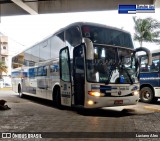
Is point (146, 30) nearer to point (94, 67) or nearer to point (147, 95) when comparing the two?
point (147, 95)

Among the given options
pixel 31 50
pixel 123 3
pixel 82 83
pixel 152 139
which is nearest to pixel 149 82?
pixel 123 3

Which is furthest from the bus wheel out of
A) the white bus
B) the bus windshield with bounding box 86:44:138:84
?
the bus windshield with bounding box 86:44:138:84

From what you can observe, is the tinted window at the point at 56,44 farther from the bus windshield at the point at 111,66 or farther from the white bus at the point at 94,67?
the bus windshield at the point at 111,66

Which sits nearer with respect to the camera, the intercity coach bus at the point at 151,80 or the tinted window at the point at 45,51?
the tinted window at the point at 45,51

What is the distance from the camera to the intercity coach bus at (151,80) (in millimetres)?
13297

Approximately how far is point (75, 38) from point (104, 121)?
3.52 metres

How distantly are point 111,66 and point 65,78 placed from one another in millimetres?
2089

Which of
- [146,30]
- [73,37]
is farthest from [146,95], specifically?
[146,30]

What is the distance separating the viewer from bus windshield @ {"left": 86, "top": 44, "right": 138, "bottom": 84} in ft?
29.9

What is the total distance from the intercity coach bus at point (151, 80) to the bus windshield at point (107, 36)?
3511mm

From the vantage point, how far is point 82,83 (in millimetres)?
9328

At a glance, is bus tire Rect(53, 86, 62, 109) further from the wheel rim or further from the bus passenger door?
the wheel rim

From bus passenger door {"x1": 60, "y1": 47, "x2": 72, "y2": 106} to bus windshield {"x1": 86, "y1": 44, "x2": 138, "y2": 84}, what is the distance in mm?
1367

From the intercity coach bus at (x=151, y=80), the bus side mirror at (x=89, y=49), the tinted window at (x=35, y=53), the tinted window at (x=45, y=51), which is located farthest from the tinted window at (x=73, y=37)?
the intercity coach bus at (x=151, y=80)
